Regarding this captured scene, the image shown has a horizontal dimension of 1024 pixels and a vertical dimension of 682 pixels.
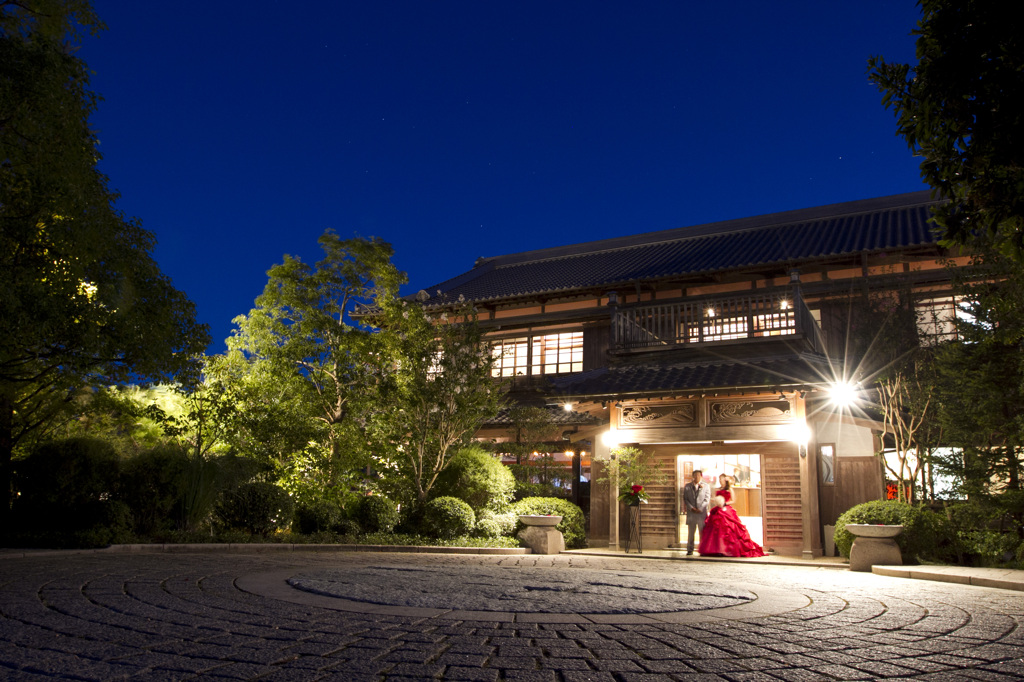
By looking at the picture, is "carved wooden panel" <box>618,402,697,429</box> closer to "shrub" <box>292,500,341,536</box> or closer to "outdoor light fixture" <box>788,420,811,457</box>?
"outdoor light fixture" <box>788,420,811,457</box>

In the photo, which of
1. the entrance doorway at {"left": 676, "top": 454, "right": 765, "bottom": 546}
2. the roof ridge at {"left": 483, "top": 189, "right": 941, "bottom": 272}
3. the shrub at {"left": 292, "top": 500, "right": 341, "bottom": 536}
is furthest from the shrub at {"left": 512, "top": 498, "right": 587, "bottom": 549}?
the roof ridge at {"left": 483, "top": 189, "right": 941, "bottom": 272}

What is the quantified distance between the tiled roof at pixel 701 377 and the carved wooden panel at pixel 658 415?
72 cm

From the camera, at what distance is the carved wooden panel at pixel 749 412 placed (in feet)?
48.4

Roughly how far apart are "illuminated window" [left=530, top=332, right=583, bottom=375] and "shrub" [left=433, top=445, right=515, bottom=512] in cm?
548

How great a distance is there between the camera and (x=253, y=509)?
13164 millimetres

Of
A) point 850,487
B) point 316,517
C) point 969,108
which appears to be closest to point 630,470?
point 850,487

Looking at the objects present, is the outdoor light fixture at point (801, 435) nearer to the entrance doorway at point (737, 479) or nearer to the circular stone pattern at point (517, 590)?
the entrance doorway at point (737, 479)

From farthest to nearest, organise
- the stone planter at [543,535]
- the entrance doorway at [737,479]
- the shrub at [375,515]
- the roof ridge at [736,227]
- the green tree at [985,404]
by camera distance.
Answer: the roof ridge at [736,227]
the entrance doorway at [737,479]
the shrub at [375,515]
the stone planter at [543,535]
the green tree at [985,404]

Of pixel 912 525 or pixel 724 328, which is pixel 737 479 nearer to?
pixel 724 328

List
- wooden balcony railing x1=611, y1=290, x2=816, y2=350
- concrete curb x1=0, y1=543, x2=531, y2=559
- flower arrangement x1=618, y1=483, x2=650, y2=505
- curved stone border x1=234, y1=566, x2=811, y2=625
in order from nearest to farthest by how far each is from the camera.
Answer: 1. curved stone border x1=234, y1=566, x2=811, y2=625
2. concrete curb x1=0, y1=543, x2=531, y2=559
3. flower arrangement x1=618, y1=483, x2=650, y2=505
4. wooden balcony railing x1=611, y1=290, x2=816, y2=350

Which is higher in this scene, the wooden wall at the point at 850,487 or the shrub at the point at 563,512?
the wooden wall at the point at 850,487

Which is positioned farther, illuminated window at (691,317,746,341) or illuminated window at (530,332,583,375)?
illuminated window at (530,332,583,375)

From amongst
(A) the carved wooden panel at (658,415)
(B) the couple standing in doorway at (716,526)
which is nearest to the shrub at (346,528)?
(A) the carved wooden panel at (658,415)

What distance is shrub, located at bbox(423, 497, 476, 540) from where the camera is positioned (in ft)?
47.0
